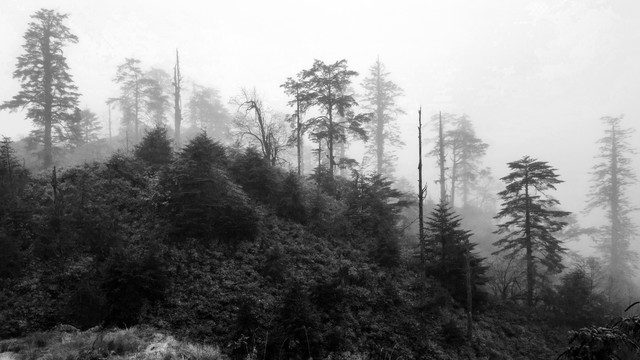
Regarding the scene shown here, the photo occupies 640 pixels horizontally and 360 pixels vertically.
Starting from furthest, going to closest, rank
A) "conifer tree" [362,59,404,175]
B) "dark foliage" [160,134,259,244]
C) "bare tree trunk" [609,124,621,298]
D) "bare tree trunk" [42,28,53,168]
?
"conifer tree" [362,59,404,175] < "bare tree trunk" [609,124,621,298] < "bare tree trunk" [42,28,53,168] < "dark foliage" [160,134,259,244]

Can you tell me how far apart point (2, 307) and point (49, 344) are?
3.33 meters

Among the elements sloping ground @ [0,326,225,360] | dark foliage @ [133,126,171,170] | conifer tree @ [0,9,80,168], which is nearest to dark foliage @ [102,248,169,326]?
sloping ground @ [0,326,225,360]

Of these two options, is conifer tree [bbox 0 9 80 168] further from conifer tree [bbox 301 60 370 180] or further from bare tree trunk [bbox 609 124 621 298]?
bare tree trunk [bbox 609 124 621 298]

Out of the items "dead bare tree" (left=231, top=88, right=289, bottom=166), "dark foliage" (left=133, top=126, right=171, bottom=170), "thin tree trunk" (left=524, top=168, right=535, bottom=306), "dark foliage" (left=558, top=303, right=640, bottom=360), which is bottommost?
"thin tree trunk" (left=524, top=168, right=535, bottom=306)

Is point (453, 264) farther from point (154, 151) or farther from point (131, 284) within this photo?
point (154, 151)

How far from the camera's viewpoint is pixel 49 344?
7.96 m

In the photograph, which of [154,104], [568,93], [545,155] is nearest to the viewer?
[154,104]

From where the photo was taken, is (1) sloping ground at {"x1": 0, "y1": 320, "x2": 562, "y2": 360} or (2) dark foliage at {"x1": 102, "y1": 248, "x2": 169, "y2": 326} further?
(2) dark foliage at {"x1": 102, "y1": 248, "x2": 169, "y2": 326}

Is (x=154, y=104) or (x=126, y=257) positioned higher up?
(x=154, y=104)

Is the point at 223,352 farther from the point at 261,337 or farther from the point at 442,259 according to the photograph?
the point at 442,259

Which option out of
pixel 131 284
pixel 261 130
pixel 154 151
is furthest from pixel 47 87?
pixel 131 284

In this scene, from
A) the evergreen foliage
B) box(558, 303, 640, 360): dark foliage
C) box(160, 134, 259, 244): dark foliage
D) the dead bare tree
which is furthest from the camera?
the dead bare tree

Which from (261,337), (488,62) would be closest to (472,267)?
(261,337)

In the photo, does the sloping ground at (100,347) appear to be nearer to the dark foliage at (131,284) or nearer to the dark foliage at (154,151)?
the dark foliage at (131,284)
